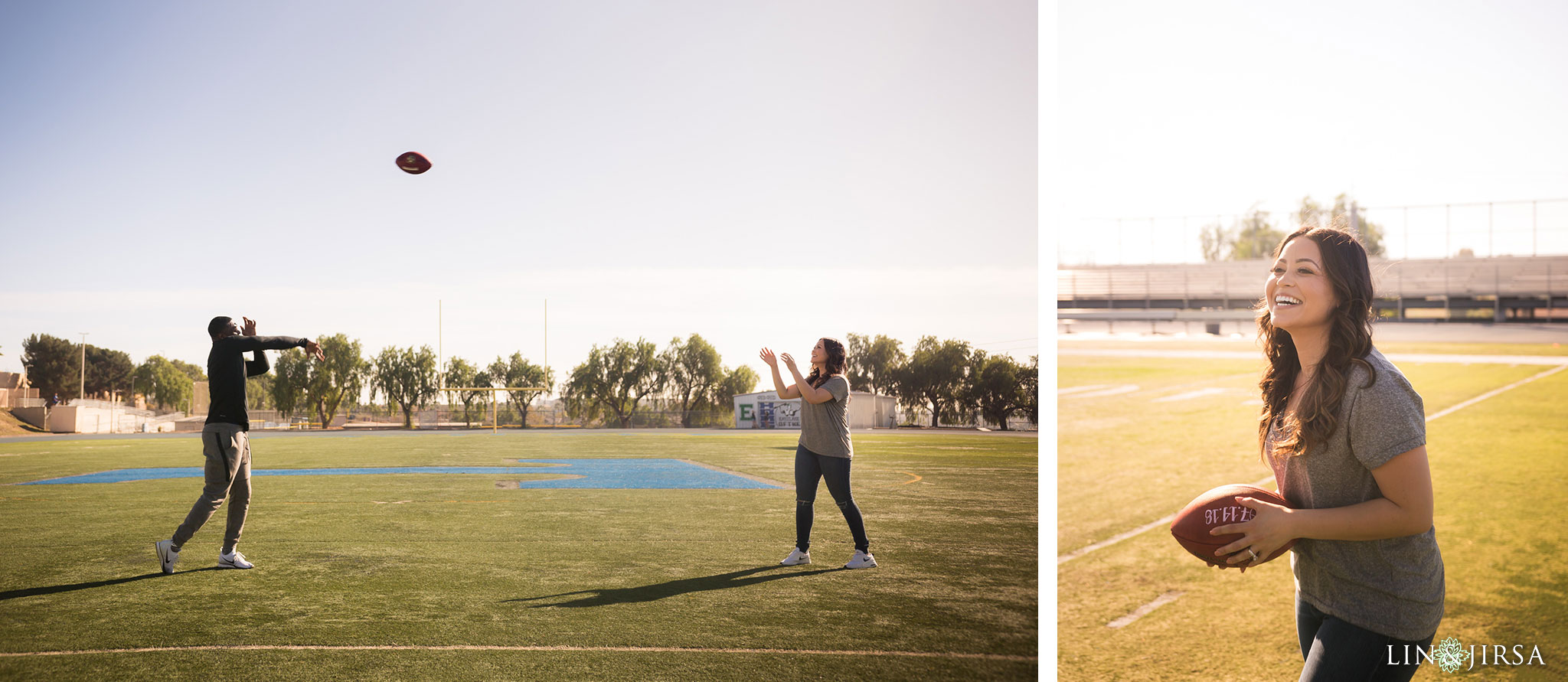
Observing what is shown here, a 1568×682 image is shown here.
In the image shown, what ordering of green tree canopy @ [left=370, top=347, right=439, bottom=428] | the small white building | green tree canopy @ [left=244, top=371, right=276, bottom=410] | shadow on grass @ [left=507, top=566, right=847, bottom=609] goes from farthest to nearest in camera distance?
green tree canopy @ [left=370, top=347, right=439, bottom=428] → green tree canopy @ [left=244, top=371, right=276, bottom=410] → the small white building → shadow on grass @ [left=507, top=566, right=847, bottom=609]

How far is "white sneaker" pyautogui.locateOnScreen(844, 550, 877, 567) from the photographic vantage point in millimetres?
4020

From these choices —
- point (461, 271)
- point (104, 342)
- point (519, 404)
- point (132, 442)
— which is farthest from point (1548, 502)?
point (461, 271)

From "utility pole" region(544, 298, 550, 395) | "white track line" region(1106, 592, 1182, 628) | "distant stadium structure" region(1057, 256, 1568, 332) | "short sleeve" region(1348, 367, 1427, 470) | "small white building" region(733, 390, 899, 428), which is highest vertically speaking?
"distant stadium structure" region(1057, 256, 1568, 332)

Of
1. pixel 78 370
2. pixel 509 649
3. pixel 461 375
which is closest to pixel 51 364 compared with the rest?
pixel 78 370

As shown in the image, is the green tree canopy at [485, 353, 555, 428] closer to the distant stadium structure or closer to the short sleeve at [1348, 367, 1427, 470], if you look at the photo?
the distant stadium structure

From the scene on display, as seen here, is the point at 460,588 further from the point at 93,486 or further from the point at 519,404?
the point at 519,404

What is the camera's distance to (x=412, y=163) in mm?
5652

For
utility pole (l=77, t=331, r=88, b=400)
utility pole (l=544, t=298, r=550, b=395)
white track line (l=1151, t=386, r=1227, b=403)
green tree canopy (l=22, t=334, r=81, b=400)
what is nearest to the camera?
white track line (l=1151, t=386, r=1227, b=403)

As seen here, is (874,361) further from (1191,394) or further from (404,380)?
(404,380)

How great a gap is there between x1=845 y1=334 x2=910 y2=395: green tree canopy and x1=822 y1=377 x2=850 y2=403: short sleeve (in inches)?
826

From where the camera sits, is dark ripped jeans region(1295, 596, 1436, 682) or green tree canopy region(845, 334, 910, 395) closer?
dark ripped jeans region(1295, 596, 1436, 682)

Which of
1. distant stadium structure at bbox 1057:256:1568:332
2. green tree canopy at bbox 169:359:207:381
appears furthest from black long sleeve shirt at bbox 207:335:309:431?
green tree canopy at bbox 169:359:207:381

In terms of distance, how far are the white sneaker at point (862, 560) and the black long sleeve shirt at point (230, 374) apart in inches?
100

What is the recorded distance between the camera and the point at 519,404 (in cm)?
2673
